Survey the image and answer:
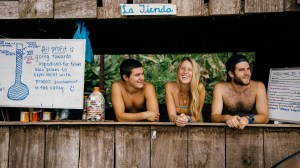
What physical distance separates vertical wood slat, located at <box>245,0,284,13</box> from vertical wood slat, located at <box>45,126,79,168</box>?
2.36 m

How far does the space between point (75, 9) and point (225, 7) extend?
1.66 metres

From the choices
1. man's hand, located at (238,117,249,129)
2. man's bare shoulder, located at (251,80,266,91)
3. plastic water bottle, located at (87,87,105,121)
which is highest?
man's bare shoulder, located at (251,80,266,91)

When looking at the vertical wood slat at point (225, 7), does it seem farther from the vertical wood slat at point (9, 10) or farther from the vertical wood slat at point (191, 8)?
the vertical wood slat at point (9, 10)

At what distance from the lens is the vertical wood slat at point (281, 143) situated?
3.75 m

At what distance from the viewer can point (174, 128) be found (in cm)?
385

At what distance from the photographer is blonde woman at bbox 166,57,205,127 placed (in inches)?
182

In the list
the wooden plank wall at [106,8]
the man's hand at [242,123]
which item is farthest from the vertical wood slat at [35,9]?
the man's hand at [242,123]

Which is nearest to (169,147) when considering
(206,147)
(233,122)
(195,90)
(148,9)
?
(206,147)

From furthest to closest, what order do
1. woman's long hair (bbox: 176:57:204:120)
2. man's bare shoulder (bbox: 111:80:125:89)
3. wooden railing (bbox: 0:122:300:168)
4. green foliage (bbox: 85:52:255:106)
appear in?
green foliage (bbox: 85:52:255:106)
man's bare shoulder (bbox: 111:80:125:89)
woman's long hair (bbox: 176:57:204:120)
wooden railing (bbox: 0:122:300:168)

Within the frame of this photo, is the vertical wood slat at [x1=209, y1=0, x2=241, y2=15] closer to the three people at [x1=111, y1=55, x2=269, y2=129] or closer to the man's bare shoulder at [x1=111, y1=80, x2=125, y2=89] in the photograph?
the three people at [x1=111, y1=55, x2=269, y2=129]

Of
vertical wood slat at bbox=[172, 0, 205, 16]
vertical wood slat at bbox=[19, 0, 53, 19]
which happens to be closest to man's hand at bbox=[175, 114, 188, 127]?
vertical wood slat at bbox=[172, 0, 205, 16]

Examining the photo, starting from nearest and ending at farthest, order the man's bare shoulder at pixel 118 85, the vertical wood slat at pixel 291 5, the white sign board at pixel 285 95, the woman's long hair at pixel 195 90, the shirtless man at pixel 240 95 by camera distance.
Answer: the vertical wood slat at pixel 291 5, the white sign board at pixel 285 95, the shirtless man at pixel 240 95, the woman's long hair at pixel 195 90, the man's bare shoulder at pixel 118 85

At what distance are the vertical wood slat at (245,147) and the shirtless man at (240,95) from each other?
1.89 feet

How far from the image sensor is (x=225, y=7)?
3.64 meters
